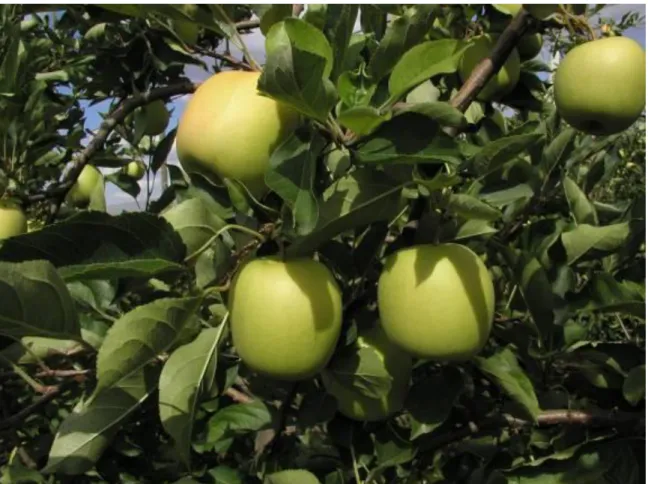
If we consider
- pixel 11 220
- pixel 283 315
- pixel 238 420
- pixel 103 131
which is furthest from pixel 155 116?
pixel 283 315

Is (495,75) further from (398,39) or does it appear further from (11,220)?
(11,220)

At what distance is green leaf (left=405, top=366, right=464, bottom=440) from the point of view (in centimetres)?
115

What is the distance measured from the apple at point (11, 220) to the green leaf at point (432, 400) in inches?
34.0

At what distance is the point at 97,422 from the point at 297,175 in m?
0.46

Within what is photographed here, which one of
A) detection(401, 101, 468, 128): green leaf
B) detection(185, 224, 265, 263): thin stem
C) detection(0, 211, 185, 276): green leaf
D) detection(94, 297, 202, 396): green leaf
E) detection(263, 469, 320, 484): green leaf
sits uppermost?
detection(401, 101, 468, 128): green leaf

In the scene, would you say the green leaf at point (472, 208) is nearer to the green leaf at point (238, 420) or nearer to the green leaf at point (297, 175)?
the green leaf at point (297, 175)

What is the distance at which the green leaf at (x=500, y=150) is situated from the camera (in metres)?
A: 0.87

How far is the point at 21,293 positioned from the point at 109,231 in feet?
0.38

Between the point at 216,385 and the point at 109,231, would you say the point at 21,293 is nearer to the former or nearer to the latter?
the point at 109,231

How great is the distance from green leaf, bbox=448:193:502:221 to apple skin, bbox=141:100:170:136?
1.19 meters

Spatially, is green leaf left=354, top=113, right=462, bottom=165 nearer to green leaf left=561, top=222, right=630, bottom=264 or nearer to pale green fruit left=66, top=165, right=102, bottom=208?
green leaf left=561, top=222, right=630, bottom=264

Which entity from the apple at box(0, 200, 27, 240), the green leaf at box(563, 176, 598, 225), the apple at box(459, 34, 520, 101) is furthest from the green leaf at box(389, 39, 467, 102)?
the apple at box(0, 200, 27, 240)

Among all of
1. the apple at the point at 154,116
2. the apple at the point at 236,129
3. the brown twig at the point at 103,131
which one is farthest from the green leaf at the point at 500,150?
the apple at the point at 154,116

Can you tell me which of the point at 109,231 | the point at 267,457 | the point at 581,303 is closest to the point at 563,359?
the point at 581,303
